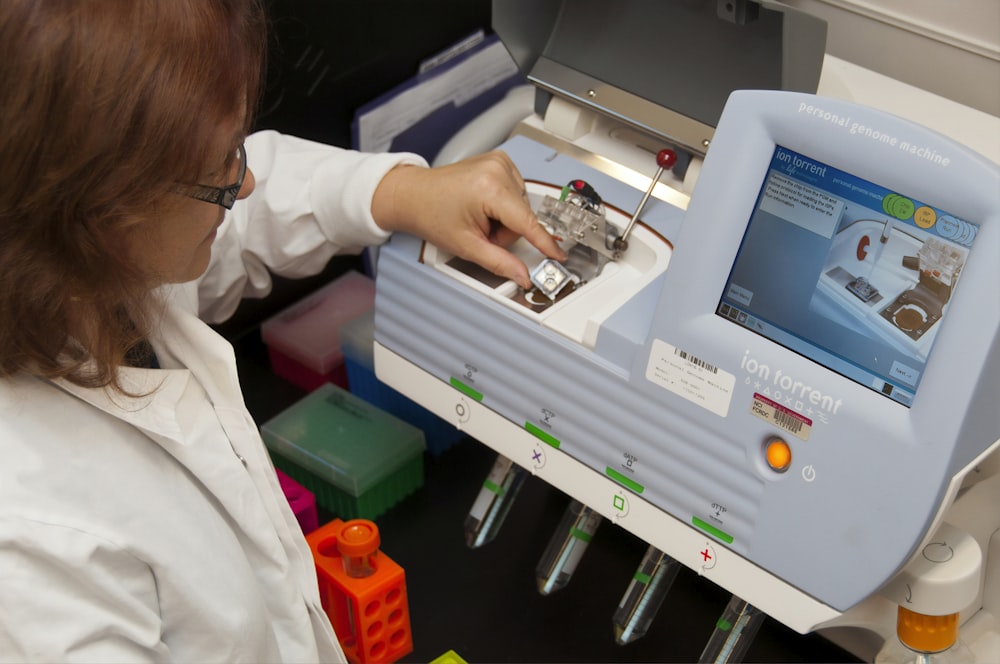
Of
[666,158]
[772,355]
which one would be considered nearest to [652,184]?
[666,158]

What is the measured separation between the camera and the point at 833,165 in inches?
27.8

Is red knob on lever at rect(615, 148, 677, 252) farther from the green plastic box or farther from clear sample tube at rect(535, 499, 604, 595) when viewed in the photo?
the green plastic box

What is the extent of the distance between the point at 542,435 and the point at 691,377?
0.62 ft

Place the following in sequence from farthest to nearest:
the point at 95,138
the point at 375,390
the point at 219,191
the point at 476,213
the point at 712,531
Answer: the point at 375,390, the point at 476,213, the point at 712,531, the point at 219,191, the point at 95,138

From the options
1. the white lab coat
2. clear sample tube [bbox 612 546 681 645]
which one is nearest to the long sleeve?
the white lab coat

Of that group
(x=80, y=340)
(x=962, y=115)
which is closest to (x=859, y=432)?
(x=962, y=115)

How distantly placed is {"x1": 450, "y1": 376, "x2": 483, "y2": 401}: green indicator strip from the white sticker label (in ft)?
0.69

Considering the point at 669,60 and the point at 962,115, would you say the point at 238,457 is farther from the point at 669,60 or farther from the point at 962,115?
the point at 962,115

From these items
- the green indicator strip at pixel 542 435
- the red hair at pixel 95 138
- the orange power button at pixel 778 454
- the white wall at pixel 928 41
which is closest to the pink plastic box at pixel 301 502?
the green indicator strip at pixel 542 435

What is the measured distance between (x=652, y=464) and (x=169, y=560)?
398mm

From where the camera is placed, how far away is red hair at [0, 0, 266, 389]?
59cm

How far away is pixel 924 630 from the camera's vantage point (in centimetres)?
82

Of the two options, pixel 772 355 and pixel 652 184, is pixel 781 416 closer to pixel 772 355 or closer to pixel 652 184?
pixel 772 355

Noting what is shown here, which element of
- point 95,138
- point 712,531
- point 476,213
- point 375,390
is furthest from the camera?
point 375,390
